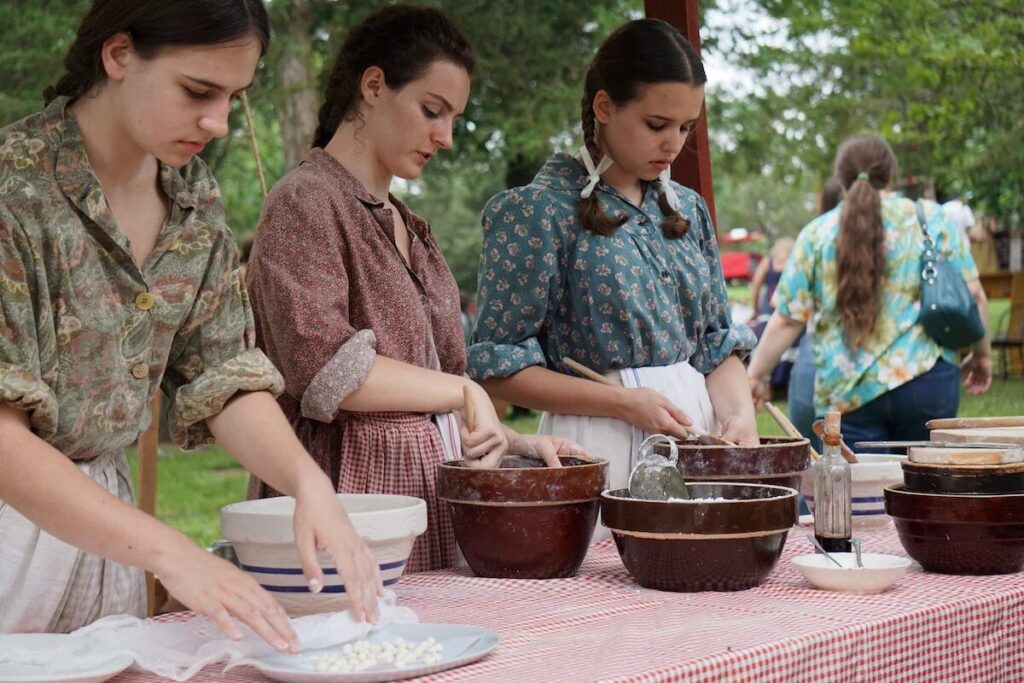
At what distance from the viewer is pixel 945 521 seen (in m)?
2.02

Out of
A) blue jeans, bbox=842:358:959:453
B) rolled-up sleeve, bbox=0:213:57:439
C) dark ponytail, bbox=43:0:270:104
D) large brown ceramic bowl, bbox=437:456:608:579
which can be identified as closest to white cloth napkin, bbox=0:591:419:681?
rolled-up sleeve, bbox=0:213:57:439

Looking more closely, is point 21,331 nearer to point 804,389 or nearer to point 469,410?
point 469,410

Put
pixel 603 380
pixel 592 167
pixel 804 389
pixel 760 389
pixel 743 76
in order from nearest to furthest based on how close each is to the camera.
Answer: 1. pixel 603 380
2. pixel 592 167
3. pixel 804 389
4. pixel 760 389
5. pixel 743 76

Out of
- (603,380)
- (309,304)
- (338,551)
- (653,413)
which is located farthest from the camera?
(603,380)

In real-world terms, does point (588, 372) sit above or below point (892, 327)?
below

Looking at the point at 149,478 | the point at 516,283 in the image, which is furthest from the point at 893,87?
the point at 516,283

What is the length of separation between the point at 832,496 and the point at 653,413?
42 centimetres

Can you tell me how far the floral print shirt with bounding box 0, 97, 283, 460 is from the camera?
160 centimetres

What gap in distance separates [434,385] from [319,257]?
285 mm

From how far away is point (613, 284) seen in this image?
2.59m

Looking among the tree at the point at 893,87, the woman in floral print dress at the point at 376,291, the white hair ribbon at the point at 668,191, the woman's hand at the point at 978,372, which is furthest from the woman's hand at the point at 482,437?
the tree at the point at 893,87

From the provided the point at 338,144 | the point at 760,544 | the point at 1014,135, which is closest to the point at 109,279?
the point at 338,144

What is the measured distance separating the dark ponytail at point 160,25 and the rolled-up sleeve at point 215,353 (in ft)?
0.89

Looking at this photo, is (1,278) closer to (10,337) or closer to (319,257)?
(10,337)
